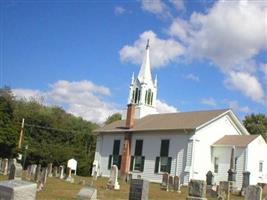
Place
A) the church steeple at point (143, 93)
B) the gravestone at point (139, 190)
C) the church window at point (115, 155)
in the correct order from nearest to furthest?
1. the gravestone at point (139, 190)
2. the church window at point (115, 155)
3. the church steeple at point (143, 93)

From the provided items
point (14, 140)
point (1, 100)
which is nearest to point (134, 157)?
point (14, 140)

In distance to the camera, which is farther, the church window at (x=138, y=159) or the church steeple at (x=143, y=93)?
the church steeple at (x=143, y=93)

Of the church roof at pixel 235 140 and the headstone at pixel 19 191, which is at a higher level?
the church roof at pixel 235 140

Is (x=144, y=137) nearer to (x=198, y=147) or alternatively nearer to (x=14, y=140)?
(x=198, y=147)

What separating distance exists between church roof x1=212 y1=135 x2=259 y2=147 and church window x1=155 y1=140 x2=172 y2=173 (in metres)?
4.56

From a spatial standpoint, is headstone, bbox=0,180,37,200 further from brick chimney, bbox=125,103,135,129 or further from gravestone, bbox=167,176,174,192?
brick chimney, bbox=125,103,135,129

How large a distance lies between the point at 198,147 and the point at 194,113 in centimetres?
656

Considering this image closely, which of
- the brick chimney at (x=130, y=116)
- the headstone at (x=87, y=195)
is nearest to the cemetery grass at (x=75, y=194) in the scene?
the headstone at (x=87, y=195)

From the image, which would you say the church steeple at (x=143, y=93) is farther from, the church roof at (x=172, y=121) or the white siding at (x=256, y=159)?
the white siding at (x=256, y=159)

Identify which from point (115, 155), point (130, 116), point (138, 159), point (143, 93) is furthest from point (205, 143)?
point (143, 93)

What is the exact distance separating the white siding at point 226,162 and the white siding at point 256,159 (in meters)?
0.60

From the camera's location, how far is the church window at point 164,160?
43.1 m

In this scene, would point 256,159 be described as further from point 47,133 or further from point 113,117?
point 113,117

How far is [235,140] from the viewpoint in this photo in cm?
4041
